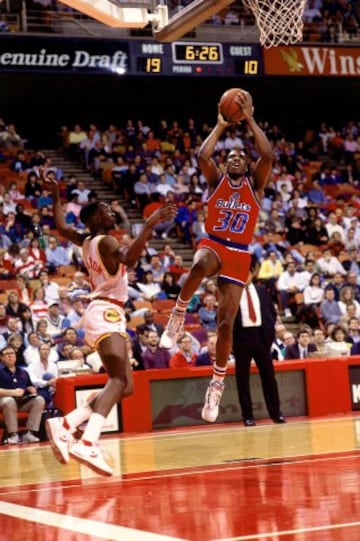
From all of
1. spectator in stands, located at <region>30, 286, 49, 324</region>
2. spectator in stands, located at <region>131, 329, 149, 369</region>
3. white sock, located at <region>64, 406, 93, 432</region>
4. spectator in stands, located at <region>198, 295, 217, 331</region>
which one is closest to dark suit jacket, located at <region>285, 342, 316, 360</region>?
spectator in stands, located at <region>198, 295, 217, 331</region>

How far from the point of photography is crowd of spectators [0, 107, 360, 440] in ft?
46.6

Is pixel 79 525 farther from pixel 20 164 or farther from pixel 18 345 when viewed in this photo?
pixel 20 164

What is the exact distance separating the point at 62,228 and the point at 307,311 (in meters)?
10.3

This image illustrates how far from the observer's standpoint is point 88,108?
88.9ft

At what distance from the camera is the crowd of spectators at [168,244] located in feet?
46.6

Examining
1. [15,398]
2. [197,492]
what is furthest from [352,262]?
[197,492]

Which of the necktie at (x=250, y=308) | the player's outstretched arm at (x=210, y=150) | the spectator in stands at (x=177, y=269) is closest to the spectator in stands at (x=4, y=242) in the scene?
the spectator in stands at (x=177, y=269)

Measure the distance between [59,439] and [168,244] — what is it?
1391cm

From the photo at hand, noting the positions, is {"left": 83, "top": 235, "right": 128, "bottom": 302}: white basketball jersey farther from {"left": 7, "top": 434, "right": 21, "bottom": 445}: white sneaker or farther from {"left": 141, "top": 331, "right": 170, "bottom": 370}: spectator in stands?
{"left": 141, "top": 331, "right": 170, "bottom": 370}: spectator in stands

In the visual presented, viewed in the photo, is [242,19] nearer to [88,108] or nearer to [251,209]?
[88,108]

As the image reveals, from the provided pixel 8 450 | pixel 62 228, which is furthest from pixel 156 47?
pixel 62 228

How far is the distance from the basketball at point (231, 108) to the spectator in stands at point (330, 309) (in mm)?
9913

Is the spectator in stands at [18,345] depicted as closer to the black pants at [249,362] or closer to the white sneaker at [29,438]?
the white sneaker at [29,438]

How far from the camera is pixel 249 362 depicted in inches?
484
